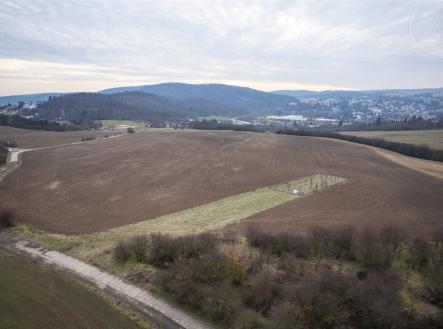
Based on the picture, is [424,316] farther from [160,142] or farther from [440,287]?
[160,142]

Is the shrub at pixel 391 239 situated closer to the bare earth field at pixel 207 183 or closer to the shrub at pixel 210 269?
the bare earth field at pixel 207 183

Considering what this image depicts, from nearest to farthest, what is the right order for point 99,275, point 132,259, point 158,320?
point 158,320 → point 99,275 → point 132,259

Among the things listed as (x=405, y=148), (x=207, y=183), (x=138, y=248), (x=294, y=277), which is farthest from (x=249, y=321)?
(x=405, y=148)

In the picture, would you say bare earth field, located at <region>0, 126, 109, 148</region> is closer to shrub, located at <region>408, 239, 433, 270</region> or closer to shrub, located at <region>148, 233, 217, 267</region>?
shrub, located at <region>148, 233, 217, 267</region>

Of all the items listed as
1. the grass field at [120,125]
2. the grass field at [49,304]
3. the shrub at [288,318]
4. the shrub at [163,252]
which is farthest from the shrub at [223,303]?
the grass field at [120,125]

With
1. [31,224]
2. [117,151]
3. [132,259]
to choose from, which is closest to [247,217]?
[132,259]

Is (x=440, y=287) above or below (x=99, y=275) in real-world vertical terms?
above

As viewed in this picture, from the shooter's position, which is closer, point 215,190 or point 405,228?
point 405,228
